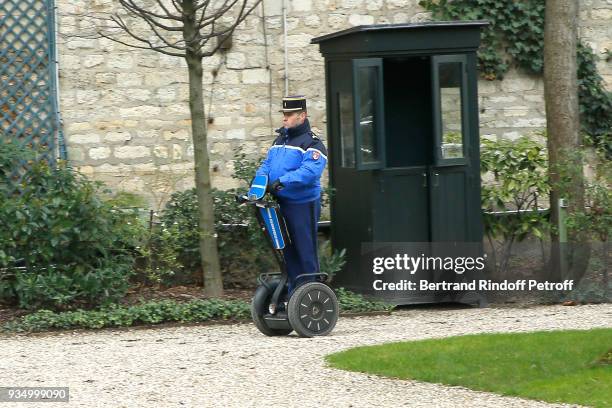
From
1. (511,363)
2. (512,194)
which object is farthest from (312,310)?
(512,194)

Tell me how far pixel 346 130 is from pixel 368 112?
36 cm

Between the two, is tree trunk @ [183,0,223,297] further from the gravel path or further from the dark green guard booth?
the dark green guard booth

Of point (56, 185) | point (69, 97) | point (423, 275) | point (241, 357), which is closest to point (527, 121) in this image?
point (423, 275)

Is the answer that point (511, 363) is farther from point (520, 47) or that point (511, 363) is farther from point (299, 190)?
point (520, 47)

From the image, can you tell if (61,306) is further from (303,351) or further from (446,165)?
(446,165)

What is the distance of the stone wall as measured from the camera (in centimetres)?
1302

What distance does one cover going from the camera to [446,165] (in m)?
10.8

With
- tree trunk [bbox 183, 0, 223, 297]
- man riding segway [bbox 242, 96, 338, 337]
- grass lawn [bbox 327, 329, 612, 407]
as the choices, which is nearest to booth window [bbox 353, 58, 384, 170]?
tree trunk [bbox 183, 0, 223, 297]

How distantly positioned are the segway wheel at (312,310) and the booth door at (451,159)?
2.07 meters

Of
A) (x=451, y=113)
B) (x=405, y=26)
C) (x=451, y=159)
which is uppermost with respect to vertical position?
(x=405, y=26)

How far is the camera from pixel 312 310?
8.98 m

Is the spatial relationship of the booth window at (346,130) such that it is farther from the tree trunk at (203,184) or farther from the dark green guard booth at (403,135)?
the tree trunk at (203,184)

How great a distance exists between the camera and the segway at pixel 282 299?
8.91m

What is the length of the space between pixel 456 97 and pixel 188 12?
8.07 feet
